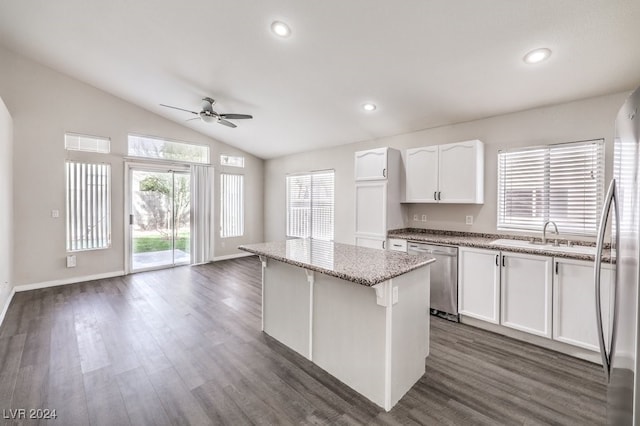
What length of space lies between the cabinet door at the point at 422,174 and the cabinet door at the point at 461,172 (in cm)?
8

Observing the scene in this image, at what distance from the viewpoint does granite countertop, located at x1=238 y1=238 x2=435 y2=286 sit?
1829 millimetres

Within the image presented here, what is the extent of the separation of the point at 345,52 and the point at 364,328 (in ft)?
8.86

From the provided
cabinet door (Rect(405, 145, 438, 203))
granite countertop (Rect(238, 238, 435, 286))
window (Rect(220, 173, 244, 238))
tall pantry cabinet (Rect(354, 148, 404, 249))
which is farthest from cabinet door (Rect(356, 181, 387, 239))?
window (Rect(220, 173, 244, 238))

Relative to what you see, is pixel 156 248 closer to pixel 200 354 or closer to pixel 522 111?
pixel 200 354

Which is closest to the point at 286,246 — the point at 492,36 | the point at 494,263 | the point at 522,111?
the point at 494,263

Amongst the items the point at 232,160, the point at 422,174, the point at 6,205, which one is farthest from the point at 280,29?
the point at 232,160

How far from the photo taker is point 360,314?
2.11 meters

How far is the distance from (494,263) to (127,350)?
389 cm

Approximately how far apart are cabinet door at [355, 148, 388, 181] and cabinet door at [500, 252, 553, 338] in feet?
6.23

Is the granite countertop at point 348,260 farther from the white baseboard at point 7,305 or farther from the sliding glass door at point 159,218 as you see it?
the sliding glass door at point 159,218

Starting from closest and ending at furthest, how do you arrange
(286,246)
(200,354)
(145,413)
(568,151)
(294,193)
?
(145,413), (200,354), (286,246), (568,151), (294,193)

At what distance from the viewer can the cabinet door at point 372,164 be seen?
4.12 meters

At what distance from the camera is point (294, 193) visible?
22.3 feet

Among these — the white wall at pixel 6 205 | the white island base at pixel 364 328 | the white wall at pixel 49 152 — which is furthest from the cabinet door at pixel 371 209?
the white wall at pixel 6 205
